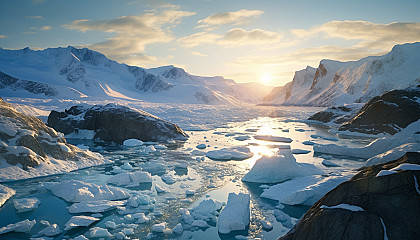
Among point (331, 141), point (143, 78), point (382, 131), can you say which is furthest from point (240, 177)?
point (143, 78)

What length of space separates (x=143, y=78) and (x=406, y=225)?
15296cm

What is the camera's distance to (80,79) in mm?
117938

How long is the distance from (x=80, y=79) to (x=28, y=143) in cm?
11890

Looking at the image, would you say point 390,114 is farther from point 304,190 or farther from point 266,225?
point 266,225

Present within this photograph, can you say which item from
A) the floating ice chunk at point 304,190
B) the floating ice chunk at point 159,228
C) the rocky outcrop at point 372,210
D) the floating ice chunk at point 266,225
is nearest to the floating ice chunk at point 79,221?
the floating ice chunk at point 159,228

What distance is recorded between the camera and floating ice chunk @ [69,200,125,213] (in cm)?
766

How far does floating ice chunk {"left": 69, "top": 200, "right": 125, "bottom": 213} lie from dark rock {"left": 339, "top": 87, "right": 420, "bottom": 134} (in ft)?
84.0

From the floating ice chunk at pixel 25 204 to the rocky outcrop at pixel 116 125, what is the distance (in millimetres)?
13254

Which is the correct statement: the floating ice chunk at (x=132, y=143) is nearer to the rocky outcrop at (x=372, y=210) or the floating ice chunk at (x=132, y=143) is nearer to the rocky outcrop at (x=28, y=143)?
the rocky outcrop at (x=28, y=143)

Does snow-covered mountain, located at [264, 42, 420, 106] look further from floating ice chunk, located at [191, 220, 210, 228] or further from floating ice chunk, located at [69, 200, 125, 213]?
floating ice chunk, located at [69, 200, 125, 213]

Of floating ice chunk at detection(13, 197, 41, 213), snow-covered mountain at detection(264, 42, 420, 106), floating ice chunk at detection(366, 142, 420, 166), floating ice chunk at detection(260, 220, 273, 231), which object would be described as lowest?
floating ice chunk at detection(260, 220, 273, 231)

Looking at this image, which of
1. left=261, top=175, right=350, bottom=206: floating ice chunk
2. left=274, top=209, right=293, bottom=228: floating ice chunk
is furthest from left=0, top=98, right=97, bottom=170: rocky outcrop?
left=274, top=209, right=293, bottom=228: floating ice chunk

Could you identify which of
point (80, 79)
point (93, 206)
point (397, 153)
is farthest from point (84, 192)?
point (80, 79)

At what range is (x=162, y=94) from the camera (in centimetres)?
12825
